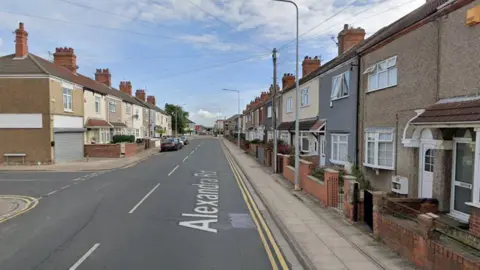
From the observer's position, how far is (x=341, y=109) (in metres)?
15.0

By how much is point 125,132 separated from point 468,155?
39.5m

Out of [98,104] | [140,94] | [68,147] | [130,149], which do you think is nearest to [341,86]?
[68,147]

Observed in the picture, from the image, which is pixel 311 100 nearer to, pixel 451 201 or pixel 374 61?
pixel 374 61

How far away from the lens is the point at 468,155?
7215 mm

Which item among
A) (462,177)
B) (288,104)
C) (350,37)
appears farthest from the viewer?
(288,104)

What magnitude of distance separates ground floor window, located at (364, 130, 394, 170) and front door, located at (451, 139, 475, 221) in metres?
2.73

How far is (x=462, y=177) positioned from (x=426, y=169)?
1.49 meters

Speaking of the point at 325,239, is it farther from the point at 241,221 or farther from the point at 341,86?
the point at 341,86

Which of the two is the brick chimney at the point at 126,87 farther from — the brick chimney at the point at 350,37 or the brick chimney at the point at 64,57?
the brick chimney at the point at 350,37

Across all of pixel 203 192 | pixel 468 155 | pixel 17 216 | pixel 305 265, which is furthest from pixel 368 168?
pixel 17 216

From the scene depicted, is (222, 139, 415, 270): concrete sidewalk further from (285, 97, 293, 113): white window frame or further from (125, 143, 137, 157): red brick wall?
(125, 143, 137, 157): red brick wall

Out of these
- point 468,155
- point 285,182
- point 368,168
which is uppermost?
point 468,155

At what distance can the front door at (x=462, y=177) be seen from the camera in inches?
280

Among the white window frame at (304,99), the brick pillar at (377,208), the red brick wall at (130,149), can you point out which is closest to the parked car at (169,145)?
the red brick wall at (130,149)
